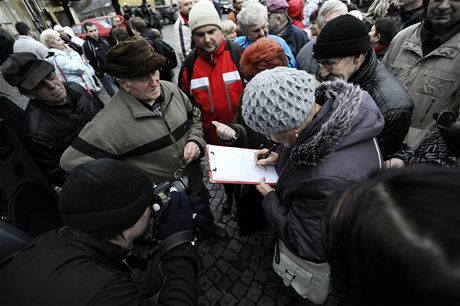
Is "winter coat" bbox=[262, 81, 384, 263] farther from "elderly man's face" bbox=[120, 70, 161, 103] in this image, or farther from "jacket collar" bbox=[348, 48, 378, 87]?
"elderly man's face" bbox=[120, 70, 161, 103]

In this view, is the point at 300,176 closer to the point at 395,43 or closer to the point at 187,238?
the point at 187,238

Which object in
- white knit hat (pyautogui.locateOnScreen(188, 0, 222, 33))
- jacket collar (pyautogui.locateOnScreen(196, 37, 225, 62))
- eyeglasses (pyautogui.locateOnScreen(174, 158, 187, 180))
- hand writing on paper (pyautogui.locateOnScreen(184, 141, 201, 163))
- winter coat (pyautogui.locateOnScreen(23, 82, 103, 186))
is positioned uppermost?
white knit hat (pyautogui.locateOnScreen(188, 0, 222, 33))

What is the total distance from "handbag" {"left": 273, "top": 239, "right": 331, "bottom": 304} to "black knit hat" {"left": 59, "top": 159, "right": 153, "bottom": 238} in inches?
46.1

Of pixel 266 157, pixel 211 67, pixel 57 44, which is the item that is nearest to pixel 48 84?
pixel 211 67

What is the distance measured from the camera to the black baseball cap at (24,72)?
2.17 metres

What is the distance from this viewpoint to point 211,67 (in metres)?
2.72

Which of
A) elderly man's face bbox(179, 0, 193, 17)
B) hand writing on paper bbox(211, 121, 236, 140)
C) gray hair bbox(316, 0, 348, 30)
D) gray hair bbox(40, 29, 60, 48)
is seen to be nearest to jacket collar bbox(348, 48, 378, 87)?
hand writing on paper bbox(211, 121, 236, 140)

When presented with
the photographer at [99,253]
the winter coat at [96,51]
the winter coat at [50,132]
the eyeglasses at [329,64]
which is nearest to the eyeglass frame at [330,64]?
the eyeglasses at [329,64]

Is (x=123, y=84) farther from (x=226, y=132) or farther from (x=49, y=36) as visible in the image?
(x=49, y=36)

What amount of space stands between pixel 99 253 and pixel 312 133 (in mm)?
1256

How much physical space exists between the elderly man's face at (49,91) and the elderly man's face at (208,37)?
62.7 inches

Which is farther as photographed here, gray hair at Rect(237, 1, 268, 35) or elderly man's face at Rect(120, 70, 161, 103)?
gray hair at Rect(237, 1, 268, 35)

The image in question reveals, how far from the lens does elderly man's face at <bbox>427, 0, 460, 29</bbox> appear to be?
192 centimetres

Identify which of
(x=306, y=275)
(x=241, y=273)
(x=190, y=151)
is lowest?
(x=241, y=273)
